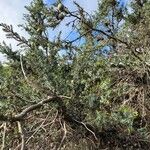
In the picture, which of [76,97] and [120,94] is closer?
[76,97]

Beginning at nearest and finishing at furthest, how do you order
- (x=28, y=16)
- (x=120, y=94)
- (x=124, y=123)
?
1. (x=124, y=123)
2. (x=120, y=94)
3. (x=28, y=16)

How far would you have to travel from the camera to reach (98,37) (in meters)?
6.47

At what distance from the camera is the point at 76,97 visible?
4.63 metres

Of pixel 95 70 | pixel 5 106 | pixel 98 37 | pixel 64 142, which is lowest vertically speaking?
pixel 64 142

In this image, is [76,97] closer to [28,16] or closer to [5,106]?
[5,106]

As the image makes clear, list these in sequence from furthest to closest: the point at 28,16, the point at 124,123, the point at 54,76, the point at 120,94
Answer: the point at 28,16, the point at 120,94, the point at 124,123, the point at 54,76

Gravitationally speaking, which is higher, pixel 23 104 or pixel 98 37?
pixel 98 37

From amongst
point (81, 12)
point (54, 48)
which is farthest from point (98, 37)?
point (54, 48)

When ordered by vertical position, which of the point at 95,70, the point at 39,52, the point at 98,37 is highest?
the point at 98,37

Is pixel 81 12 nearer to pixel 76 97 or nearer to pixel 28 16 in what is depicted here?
pixel 28 16

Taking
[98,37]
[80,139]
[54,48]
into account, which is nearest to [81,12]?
[98,37]

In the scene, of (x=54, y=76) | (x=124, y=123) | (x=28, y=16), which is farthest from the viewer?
(x=28, y=16)

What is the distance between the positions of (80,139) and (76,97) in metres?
0.34

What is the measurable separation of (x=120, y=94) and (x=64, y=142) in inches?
57.4
